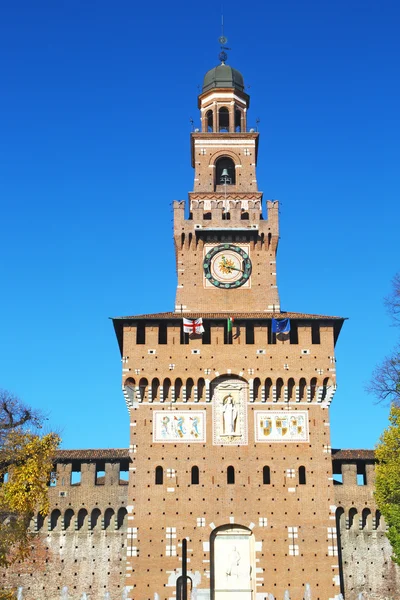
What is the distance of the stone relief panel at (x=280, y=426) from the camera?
38.8 m

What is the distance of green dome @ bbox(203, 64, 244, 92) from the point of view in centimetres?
4797

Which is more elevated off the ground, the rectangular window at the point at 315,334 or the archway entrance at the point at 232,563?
the rectangular window at the point at 315,334

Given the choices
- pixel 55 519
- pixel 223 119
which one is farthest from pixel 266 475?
pixel 223 119

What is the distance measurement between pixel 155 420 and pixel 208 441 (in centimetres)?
259

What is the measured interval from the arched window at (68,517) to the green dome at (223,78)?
23961mm

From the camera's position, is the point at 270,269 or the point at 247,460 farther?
the point at 270,269

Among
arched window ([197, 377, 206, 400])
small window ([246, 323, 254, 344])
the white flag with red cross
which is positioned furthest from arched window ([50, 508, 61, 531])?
small window ([246, 323, 254, 344])

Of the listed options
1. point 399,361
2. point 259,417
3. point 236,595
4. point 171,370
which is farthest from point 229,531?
point 399,361

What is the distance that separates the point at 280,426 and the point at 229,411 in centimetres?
241

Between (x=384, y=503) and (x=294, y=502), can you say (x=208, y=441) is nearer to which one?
(x=294, y=502)

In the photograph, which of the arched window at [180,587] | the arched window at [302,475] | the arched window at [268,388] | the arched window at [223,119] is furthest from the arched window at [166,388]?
the arched window at [223,119]

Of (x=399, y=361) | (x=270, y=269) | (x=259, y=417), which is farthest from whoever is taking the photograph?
(x=270, y=269)

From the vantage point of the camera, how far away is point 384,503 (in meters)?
37.8

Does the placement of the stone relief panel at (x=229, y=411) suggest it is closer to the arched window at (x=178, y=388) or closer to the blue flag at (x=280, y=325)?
the arched window at (x=178, y=388)
